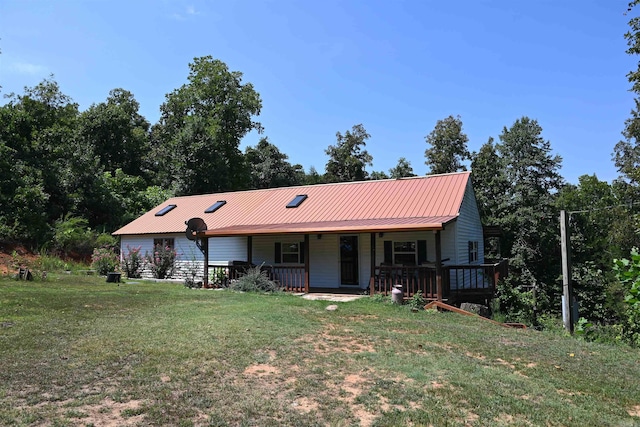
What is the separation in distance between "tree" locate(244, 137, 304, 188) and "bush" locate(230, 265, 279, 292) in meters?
29.2

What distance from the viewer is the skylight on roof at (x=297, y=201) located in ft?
63.4

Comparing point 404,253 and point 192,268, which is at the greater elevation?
point 404,253

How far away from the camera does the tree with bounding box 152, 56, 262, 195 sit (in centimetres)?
3516

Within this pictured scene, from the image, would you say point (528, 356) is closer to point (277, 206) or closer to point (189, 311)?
point (189, 311)

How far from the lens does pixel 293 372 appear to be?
5.64 metres

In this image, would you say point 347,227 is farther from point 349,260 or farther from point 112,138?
point 112,138

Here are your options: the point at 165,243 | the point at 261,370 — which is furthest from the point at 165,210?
the point at 261,370

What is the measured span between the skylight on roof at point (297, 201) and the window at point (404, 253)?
5284mm

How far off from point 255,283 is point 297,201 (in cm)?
566

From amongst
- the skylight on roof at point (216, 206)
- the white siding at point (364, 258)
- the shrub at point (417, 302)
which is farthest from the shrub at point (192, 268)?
the shrub at point (417, 302)

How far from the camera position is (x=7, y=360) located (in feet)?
18.9

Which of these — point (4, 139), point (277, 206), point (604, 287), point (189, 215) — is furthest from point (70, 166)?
point (604, 287)

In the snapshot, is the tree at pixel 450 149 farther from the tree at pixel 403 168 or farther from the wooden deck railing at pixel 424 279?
the wooden deck railing at pixel 424 279

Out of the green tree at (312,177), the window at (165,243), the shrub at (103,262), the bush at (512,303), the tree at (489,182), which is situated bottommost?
the bush at (512,303)
